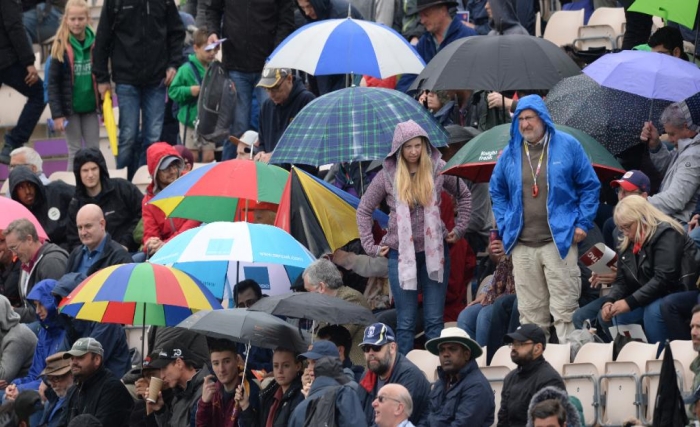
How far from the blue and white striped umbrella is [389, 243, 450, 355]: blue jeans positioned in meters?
2.86

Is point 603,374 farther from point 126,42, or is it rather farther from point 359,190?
point 126,42

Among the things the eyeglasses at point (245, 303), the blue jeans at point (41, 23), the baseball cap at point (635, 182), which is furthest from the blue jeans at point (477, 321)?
the blue jeans at point (41, 23)

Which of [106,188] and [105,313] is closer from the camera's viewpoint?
[105,313]

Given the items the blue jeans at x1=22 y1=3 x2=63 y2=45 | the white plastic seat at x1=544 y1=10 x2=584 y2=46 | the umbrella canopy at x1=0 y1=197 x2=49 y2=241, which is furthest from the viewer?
the blue jeans at x1=22 y1=3 x2=63 y2=45

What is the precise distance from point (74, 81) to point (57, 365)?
6095 millimetres

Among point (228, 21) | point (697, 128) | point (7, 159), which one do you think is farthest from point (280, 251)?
point (7, 159)

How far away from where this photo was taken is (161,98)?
20.1 metres

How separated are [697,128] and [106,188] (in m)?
5.83

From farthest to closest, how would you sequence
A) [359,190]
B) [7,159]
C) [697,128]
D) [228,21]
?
[7,159] < [228,21] < [359,190] < [697,128]

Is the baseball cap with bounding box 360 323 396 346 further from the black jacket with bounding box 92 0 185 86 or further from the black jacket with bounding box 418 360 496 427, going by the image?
the black jacket with bounding box 92 0 185 86

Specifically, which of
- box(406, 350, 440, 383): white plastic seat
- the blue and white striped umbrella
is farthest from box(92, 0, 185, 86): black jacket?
box(406, 350, 440, 383): white plastic seat

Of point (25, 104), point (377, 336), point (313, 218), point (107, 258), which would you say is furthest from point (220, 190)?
point (25, 104)

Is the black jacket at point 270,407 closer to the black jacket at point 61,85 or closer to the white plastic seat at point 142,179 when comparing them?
the white plastic seat at point 142,179

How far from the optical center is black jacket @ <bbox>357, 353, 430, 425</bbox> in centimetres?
1252
